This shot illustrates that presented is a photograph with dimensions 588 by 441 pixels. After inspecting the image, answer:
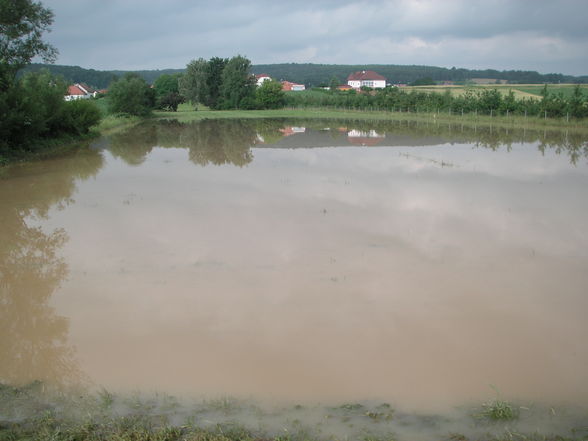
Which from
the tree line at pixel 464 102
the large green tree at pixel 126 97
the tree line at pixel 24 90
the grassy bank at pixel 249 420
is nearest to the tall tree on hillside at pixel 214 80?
the tree line at pixel 464 102

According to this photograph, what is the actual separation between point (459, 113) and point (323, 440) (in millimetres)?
38022

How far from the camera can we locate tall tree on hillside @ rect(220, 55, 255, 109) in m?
55.8

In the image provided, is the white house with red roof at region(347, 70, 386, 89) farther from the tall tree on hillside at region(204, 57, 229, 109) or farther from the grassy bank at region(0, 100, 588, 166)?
the grassy bank at region(0, 100, 588, 166)

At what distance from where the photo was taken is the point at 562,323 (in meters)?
5.31

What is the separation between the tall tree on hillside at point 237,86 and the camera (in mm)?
55844

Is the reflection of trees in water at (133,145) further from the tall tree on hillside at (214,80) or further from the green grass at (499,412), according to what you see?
the tall tree on hillside at (214,80)

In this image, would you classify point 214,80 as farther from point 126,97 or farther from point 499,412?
point 499,412

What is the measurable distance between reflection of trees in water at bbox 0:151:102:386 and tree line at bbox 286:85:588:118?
92.0 ft

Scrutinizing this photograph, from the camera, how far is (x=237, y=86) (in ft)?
184

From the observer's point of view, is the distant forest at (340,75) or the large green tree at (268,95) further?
the distant forest at (340,75)

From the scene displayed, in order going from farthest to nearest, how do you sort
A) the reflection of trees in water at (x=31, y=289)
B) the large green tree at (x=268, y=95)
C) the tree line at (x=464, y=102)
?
the large green tree at (x=268, y=95)
the tree line at (x=464, y=102)
the reflection of trees in water at (x=31, y=289)

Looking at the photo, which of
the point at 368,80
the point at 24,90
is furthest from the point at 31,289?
the point at 368,80

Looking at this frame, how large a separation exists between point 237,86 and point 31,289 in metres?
52.3

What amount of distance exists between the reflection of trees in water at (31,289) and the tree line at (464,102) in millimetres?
28047
